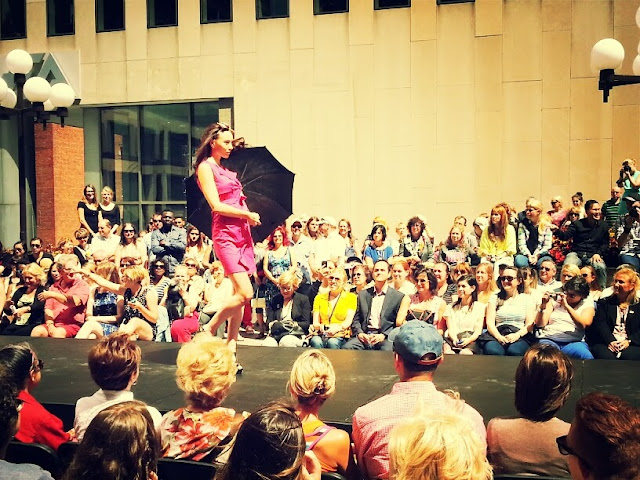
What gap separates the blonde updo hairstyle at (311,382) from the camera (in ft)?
11.5

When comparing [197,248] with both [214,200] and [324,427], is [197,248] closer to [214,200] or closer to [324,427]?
[214,200]

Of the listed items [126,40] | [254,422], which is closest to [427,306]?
[254,422]

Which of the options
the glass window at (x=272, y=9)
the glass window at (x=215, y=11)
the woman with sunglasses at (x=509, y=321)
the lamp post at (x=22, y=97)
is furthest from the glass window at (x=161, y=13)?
the woman with sunglasses at (x=509, y=321)

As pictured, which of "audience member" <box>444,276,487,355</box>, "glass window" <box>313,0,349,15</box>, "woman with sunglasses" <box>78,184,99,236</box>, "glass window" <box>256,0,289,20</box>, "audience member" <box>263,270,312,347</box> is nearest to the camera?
"audience member" <box>444,276,487,355</box>

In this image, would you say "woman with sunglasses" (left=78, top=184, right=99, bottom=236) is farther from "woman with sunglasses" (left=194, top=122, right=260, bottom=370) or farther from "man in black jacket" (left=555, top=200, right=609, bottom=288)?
"woman with sunglasses" (left=194, top=122, right=260, bottom=370)

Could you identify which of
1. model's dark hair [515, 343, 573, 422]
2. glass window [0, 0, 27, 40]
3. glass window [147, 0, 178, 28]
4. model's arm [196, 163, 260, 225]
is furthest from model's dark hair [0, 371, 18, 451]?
glass window [0, 0, 27, 40]

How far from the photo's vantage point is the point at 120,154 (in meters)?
17.6

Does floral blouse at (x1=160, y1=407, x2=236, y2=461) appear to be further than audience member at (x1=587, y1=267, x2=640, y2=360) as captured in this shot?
No

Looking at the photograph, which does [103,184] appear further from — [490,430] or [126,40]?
[490,430]

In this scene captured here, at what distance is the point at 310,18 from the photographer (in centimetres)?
1550

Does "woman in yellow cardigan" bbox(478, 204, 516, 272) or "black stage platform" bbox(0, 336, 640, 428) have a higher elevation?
"woman in yellow cardigan" bbox(478, 204, 516, 272)

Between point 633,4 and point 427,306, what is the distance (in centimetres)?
914

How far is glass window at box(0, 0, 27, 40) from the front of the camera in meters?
17.6

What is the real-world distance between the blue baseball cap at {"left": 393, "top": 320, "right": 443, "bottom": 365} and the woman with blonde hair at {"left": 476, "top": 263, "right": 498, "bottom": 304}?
12.9 feet
